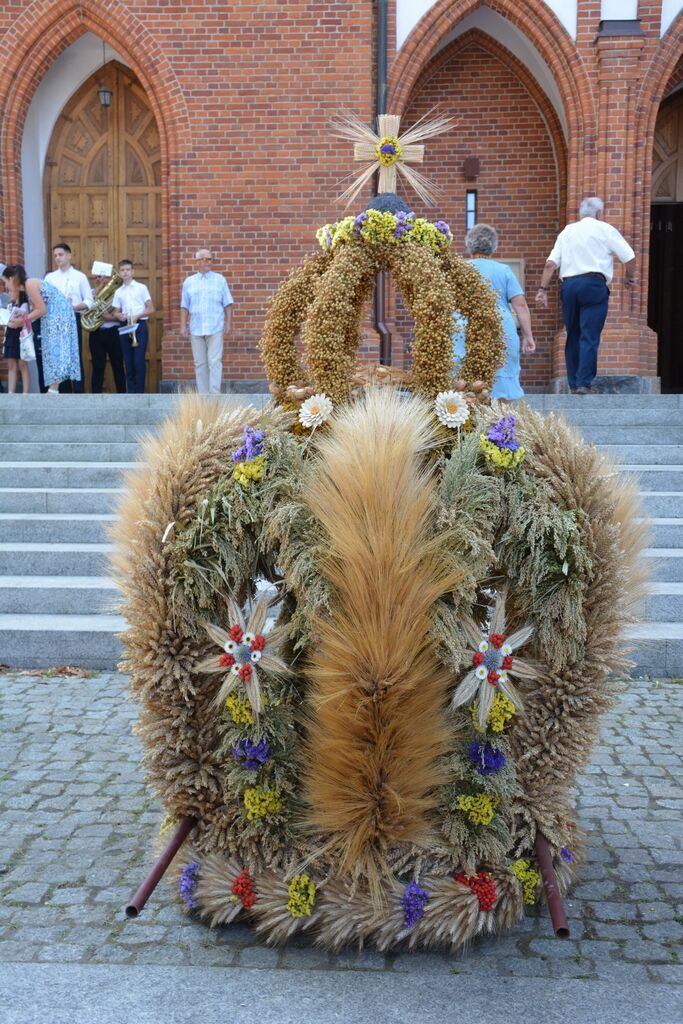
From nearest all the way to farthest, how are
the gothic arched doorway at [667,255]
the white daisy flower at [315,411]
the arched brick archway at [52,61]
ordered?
the white daisy flower at [315,411]
the arched brick archway at [52,61]
the gothic arched doorway at [667,255]

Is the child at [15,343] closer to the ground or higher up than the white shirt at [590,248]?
closer to the ground

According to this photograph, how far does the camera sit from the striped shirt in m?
11.4

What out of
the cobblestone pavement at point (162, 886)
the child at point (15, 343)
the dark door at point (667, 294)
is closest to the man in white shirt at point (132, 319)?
the child at point (15, 343)

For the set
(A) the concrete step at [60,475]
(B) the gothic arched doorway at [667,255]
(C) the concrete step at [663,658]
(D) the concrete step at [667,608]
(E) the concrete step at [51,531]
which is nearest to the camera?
(C) the concrete step at [663,658]

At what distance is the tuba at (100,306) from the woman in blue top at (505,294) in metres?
6.20

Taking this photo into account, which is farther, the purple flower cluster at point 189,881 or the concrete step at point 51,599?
the concrete step at point 51,599

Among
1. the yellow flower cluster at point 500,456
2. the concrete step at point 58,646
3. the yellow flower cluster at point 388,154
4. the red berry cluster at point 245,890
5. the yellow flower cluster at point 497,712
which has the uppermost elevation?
the yellow flower cluster at point 388,154

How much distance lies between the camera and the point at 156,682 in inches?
107

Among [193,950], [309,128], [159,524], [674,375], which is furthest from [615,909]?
[674,375]

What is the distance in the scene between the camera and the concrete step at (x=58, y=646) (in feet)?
18.7

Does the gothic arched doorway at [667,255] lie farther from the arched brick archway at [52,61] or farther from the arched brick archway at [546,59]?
the arched brick archway at [52,61]

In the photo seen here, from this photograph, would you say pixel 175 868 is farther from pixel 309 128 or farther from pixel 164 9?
pixel 164 9

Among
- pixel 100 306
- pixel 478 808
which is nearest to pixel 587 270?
pixel 100 306

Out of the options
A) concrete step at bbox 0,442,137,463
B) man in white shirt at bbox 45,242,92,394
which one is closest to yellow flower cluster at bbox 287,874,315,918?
concrete step at bbox 0,442,137,463
